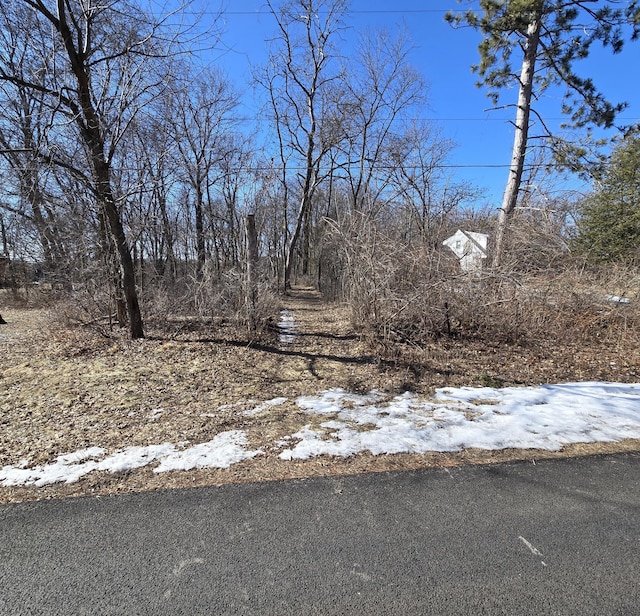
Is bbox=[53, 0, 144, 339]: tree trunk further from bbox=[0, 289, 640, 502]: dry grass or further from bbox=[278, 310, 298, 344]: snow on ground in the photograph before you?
bbox=[278, 310, 298, 344]: snow on ground

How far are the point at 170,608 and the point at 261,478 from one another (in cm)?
109

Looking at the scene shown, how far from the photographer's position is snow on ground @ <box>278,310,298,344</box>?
7.67 metres

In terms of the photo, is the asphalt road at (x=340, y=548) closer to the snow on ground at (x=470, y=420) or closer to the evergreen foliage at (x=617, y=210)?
the snow on ground at (x=470, y=420)

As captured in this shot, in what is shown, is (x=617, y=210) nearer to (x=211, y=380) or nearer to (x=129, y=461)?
(x=211, y=380)

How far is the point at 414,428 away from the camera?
354cm

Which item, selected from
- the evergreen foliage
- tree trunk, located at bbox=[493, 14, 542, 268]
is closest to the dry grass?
tree trunk, located at bbox=[493, 14, 542, 268]

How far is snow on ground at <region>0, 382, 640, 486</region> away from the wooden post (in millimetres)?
3089

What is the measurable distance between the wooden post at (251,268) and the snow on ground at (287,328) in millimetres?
775

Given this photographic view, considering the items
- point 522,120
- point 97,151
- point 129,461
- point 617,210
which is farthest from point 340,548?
point 617,210

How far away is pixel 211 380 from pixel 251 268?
2.91 m

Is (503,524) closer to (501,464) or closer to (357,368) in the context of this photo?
(501,464)

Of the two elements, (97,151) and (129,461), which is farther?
(97,151)

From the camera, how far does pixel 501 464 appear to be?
9.66 feet

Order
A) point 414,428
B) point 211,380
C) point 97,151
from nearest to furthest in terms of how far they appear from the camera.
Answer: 1. point 414,428
2. point 211,380
3. point 97,151
